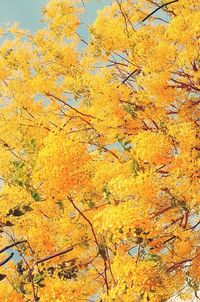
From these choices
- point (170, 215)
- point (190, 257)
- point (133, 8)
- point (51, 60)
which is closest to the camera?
point (190, 257)

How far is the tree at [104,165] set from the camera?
15.3ft

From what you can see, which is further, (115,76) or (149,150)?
(115,76)

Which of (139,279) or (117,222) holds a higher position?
(117,222)

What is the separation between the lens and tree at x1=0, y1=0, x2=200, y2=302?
15.3ft

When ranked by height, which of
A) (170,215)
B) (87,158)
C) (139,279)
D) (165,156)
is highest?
(170,215)

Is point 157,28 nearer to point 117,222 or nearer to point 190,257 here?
point 190,257

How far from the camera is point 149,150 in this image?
19.3 feet

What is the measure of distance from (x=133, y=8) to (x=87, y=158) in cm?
661

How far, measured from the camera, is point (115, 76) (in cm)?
916

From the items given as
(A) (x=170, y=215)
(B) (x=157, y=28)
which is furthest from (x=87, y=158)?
(B) (x=157, y=28)

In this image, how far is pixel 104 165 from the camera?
7766 mm

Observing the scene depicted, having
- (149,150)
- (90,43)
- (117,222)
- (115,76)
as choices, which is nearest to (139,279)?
(117,222)

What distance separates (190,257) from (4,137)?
3.56m

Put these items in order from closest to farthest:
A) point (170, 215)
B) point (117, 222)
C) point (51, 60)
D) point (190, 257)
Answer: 1. point (117, 222)
2. point (190, 257)
3. point (170, 215)
4. point (51, 60)
